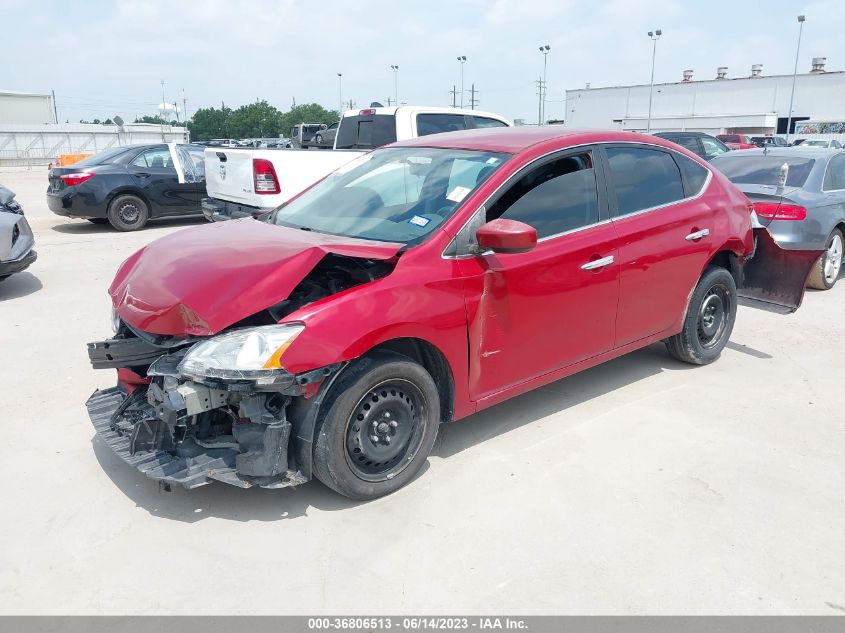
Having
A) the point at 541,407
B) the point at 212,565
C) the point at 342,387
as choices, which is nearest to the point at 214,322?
the point at 342,387

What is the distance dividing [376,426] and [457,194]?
54.8 inches

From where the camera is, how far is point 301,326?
3.19 meters

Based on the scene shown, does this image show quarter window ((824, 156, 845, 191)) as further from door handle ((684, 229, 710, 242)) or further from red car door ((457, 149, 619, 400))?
red car door ((457, 149, 619, 400))

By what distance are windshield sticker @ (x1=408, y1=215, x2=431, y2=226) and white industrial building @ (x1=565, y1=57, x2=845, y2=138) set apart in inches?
2365

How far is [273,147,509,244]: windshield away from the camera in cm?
390

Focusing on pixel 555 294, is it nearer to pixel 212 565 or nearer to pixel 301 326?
pixel 301 326

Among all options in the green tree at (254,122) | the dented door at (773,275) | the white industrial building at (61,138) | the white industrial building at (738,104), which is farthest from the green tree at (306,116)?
the dented door at (773,275)

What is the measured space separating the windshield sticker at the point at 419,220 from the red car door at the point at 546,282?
0.32 metres

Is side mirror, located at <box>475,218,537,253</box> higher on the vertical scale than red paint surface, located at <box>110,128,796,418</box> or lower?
higher

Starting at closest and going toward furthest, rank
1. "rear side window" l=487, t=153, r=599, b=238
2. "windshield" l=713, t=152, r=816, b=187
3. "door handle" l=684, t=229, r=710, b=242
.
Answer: "rear side window" l=487, t=153, r=599, b=238
"door handle" l=684, t=229, r=710, b=242
"windshield" l=713, t=152, r=816, b=187

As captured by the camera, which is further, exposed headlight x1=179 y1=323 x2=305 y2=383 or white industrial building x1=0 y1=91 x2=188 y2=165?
white industrial building x1=0 y1=91 x2=188 y2=165

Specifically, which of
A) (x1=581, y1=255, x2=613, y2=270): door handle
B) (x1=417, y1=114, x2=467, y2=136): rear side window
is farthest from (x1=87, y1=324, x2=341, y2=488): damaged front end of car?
(x1=417, y1=114, x2=467, y2=136): rear side window

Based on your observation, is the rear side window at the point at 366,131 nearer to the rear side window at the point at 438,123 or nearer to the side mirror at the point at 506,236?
the rear side window at the point at 438,123

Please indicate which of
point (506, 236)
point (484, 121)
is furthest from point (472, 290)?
point (484, 121)
